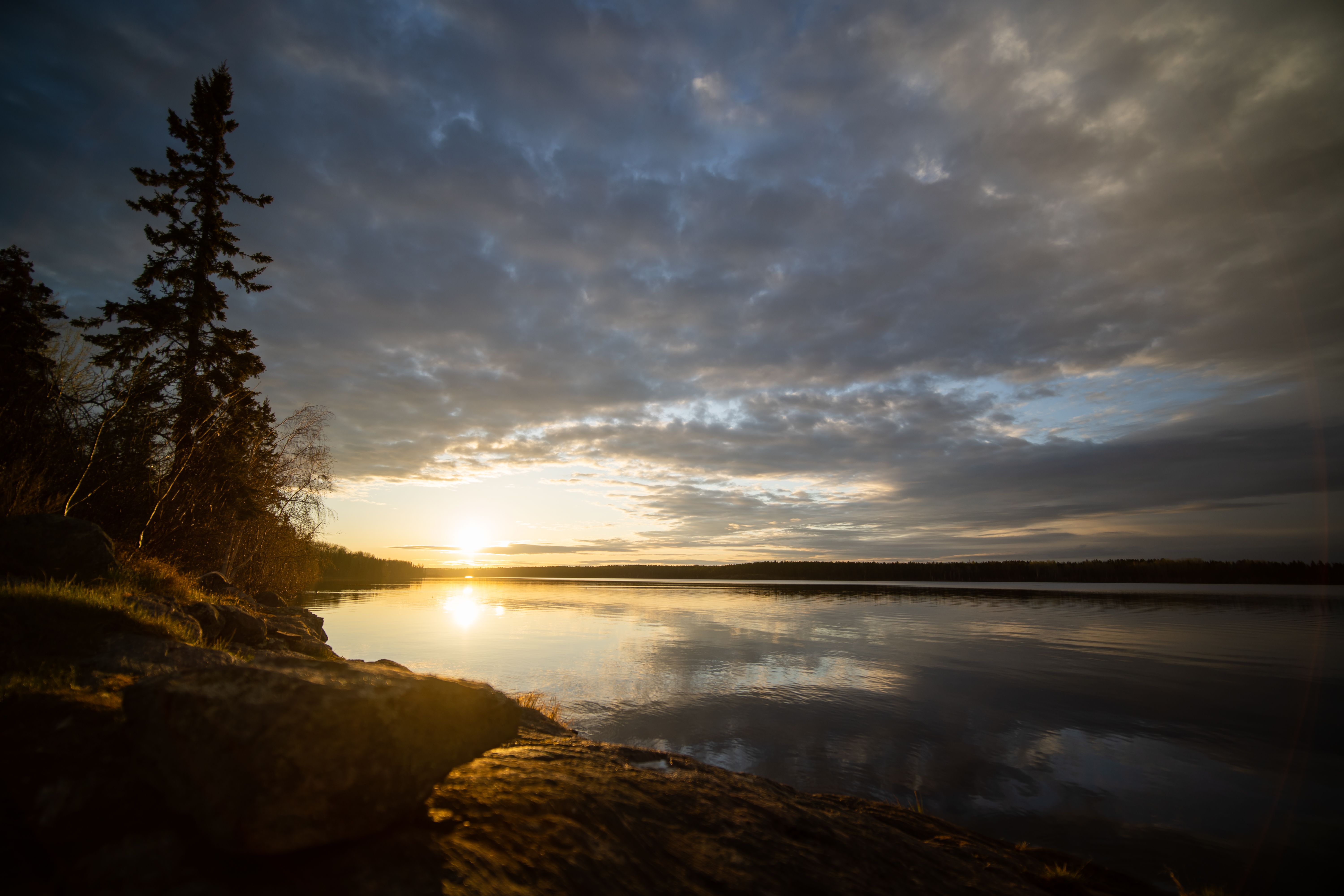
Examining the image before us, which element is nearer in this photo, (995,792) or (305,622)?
(995,792)

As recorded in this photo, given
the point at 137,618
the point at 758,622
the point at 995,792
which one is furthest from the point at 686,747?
the point at 758,622

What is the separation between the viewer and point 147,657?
19.5ft

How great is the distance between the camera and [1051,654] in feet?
77.3

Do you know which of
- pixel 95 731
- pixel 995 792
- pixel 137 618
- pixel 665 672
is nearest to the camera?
pixel 95 731

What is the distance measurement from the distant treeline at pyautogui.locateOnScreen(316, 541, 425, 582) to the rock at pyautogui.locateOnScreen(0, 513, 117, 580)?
101247mm

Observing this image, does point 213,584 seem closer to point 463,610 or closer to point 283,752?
point 283,752

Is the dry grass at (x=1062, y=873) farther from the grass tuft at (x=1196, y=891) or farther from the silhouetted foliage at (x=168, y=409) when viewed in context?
the silhouetted foliage at (x=168, y=409)

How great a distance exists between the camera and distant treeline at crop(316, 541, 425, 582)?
116m

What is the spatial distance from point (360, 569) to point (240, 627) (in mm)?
145690

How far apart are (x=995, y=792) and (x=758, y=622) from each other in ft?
88.2

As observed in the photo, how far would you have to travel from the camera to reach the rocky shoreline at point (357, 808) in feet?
10.6

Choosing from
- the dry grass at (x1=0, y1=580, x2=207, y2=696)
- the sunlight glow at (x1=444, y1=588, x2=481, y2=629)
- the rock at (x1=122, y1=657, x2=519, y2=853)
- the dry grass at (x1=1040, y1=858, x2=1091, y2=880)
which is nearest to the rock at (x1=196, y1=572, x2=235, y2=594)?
the dry grass at (x1=0, y1=580, x2=207, y2=696)

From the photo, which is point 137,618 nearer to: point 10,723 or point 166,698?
point 10,723

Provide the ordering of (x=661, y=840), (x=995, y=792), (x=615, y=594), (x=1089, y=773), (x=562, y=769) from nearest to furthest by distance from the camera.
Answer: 1. (x=661, y=840)
2. (x=562, y=769)
3. (x=995, y=792)
4. (x=1089, y=773)
5. (x=615, y=594)
